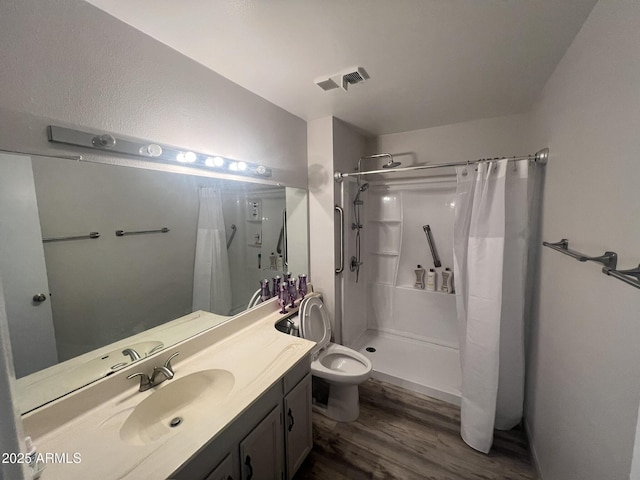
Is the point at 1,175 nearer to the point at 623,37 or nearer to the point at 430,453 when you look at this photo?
the point at 623,37

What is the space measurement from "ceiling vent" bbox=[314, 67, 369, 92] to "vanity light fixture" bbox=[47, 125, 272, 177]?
75 cm

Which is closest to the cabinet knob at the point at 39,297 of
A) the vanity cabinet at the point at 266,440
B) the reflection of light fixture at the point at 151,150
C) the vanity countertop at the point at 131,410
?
the vanity countertop at the point at 131,410

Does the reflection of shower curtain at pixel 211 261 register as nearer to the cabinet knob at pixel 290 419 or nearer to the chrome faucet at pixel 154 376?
the chrome faucet at pixel 154 376

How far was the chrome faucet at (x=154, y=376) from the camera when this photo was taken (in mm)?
1110

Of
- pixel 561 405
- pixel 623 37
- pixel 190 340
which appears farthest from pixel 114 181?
pixel 561 405

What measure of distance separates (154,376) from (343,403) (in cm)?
137

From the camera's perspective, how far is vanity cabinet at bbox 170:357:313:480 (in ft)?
2.99

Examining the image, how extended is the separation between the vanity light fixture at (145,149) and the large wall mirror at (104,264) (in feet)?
0.31

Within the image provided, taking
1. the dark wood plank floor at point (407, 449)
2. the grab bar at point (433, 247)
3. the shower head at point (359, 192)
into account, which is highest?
the shower head at point (359, 192)

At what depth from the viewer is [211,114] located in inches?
57.9

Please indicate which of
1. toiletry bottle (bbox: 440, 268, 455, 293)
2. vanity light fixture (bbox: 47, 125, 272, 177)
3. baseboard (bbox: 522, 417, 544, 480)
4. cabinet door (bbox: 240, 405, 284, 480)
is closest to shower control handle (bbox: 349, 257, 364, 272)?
toiletry bottle (bbox: 440, 268, 455, 293)

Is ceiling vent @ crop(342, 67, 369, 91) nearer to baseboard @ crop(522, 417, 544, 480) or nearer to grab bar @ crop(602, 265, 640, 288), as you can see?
grab bar @ crop(602, 265, 640, 288)

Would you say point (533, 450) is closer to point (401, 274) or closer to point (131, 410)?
point (401, 274)

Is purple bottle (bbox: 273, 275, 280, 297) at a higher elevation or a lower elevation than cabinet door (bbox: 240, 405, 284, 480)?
higher
